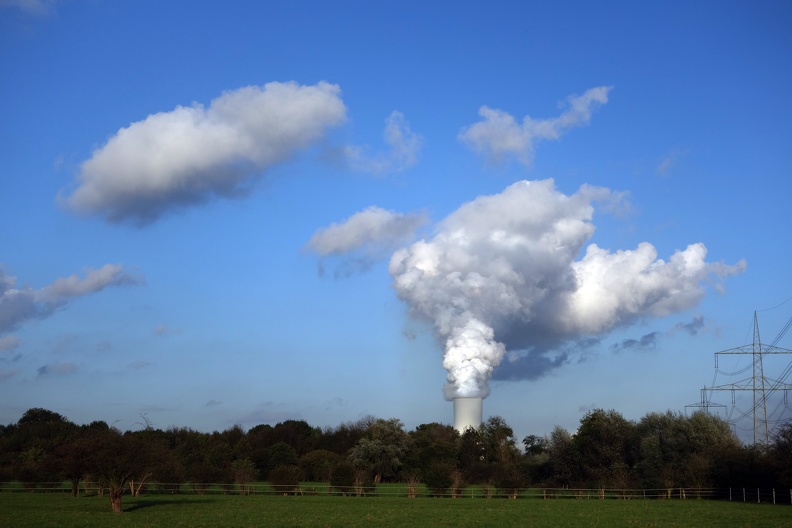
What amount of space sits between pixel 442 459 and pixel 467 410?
29.3 feet

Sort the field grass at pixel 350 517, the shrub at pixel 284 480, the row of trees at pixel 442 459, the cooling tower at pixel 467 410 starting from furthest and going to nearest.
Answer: the cooling tower at pixel 467 410
the shrub at pixel 284 480
the row of trees at pixel 442 459
the field grass at pixel 350 517

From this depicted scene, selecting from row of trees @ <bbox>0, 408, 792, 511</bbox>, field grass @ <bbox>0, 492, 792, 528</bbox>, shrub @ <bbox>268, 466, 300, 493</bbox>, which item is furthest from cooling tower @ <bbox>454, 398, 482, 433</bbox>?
field grass @ <bbox>0, 492, 792, 528</bbox>

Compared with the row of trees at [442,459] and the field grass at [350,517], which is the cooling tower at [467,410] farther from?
the field grass at [350,517]

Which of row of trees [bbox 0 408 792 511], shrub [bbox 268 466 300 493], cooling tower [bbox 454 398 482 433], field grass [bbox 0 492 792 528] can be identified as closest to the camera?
field grass [bbox 0 492 792 528]

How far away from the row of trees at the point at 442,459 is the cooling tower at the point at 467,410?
5.55 feet

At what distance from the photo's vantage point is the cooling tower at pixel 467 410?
9456 cm

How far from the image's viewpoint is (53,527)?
30.7m

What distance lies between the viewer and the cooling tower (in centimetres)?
9456

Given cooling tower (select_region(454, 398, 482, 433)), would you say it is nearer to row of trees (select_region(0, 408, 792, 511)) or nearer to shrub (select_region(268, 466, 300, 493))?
row of trees (select_region(0, 408, 792, 511))

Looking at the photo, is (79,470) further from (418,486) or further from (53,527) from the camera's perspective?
(418,486)

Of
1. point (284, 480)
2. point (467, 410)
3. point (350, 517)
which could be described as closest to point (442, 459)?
point (467, 410)

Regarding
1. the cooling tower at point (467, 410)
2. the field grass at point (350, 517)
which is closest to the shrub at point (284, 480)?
the field grass at point (350, 517)

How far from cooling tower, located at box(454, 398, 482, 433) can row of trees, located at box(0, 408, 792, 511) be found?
1.69m

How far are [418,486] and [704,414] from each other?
28368 millimetres
